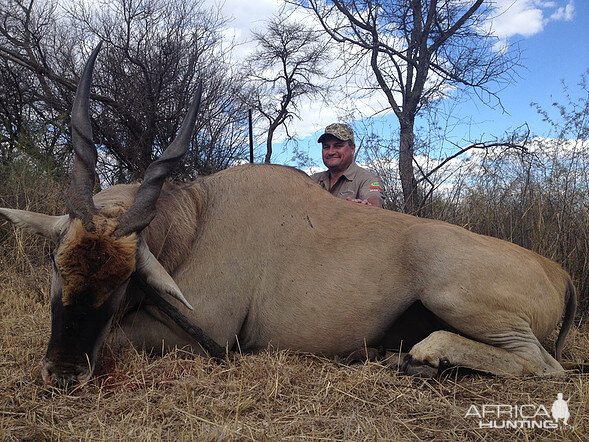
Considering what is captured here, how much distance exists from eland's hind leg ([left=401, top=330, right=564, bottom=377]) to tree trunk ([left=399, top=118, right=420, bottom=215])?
11.4ft

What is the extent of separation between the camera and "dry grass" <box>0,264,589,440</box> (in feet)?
6.98

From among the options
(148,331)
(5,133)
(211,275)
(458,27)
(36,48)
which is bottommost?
(148,331)

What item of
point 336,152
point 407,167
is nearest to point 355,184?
point 336,152

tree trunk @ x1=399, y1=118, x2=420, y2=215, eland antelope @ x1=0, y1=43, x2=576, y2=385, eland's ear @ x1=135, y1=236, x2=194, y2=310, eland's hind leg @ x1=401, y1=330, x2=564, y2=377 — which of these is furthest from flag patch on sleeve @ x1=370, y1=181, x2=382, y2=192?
eland's ear @ x1=135, y1=236, x2=194, y2=310

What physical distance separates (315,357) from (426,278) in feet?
3.03

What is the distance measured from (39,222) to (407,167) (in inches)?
300

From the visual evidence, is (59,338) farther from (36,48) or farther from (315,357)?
(36,48)

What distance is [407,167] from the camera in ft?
31.0

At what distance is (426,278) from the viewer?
313cm

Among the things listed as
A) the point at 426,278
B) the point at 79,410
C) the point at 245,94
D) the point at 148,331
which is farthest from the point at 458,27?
the point at 79,410

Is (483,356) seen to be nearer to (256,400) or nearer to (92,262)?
(256,400)

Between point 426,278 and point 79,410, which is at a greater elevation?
point 426,278

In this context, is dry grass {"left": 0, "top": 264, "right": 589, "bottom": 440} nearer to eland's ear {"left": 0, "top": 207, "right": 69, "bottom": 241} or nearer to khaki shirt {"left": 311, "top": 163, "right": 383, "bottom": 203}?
eland's ear {"left": 0, "top": 207, "right": 69, "bottom": 241}

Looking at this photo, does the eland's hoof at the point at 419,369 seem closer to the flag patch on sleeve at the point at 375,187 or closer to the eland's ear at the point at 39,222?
the eland's ear at the point at 39,222
